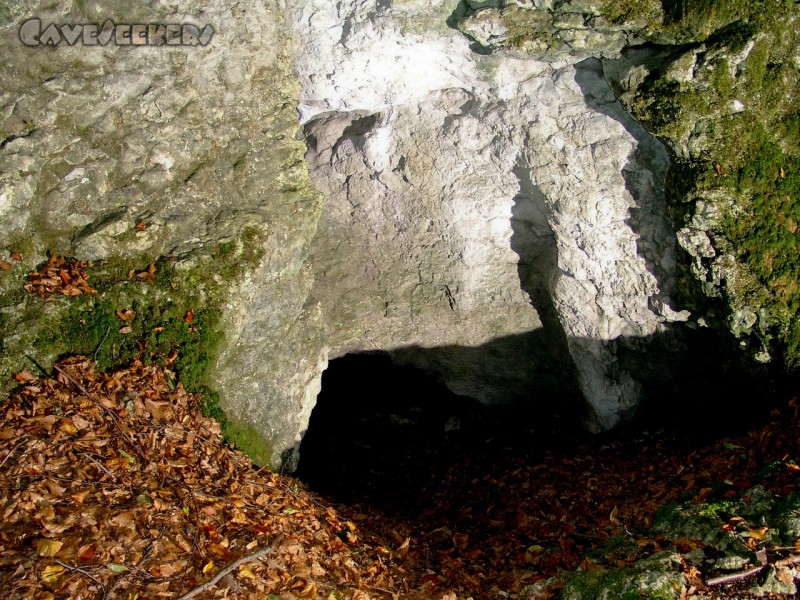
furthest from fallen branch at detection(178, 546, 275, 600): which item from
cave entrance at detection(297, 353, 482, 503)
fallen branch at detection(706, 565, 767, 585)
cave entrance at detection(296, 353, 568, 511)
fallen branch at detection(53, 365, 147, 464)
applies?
cave entrance at detection(297, 353, 482, 503)

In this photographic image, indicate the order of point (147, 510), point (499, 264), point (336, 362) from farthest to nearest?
point (336, 362), point (499, 264), point (147, 510)

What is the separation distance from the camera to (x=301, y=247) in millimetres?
5945

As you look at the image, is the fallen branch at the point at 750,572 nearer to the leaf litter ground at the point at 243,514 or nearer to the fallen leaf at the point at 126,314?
the leaf litter ground at the point at 243,514

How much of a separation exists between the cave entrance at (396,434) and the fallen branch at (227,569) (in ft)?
10.3

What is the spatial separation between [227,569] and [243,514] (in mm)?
A: 688

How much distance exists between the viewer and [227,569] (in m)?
3.75

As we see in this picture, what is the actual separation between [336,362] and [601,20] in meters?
5.72

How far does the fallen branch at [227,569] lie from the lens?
354 centimetres

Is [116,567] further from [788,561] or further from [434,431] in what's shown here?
[434,431]

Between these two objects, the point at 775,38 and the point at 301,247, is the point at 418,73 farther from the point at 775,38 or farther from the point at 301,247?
the point at 775,38

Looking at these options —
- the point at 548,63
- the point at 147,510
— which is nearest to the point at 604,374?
the point at 548,63

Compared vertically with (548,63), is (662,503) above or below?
below
